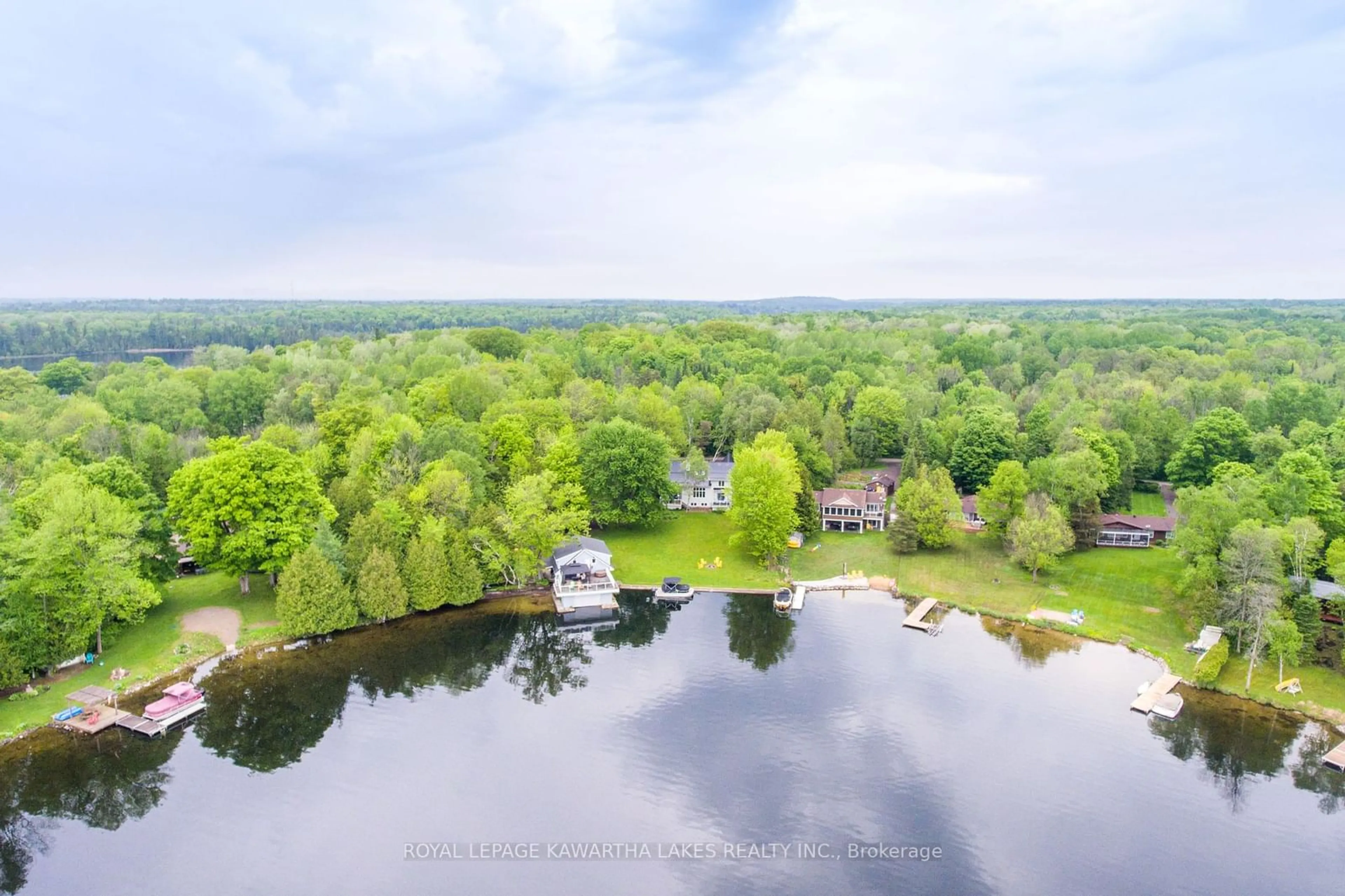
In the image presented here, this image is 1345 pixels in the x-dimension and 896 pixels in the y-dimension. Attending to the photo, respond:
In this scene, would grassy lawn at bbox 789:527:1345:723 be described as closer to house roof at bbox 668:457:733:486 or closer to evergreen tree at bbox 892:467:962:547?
evergreen tree at bbox 892:467:962:547

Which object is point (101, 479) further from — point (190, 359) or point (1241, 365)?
point (1241, 365)

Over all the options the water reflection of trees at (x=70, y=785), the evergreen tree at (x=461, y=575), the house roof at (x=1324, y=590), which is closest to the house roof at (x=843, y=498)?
the evergreen tree at (x=461, y=575)

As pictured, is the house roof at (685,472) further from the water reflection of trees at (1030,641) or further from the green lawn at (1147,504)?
the green lawn at (1147,504)

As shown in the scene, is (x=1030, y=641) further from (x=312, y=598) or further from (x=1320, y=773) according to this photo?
(x=312, y=598)

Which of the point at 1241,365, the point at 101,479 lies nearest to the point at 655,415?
the point at 101,479

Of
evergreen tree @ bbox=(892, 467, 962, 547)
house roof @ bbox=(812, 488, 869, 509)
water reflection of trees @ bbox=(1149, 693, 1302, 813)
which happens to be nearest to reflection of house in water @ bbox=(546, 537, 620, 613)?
house roof @ bbox=(812, 488, 869, 509)

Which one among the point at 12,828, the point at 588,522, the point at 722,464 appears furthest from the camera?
the point at 722,464

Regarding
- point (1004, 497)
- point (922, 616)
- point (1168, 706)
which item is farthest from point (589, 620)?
point (1004, 497)
